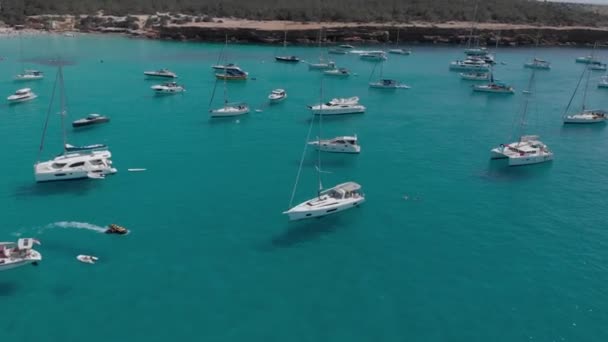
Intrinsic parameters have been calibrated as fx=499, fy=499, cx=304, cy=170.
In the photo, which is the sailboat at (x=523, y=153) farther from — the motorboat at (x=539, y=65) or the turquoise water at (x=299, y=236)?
the motorboat at (x=539, y=65)

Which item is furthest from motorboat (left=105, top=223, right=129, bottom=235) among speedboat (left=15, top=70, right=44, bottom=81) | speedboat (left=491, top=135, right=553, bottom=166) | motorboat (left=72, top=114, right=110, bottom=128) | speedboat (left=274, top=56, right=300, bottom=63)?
speedboat (left=274, top=56, right=300, bottom=63)

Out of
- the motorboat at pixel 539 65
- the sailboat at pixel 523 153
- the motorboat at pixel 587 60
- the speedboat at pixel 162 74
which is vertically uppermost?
the motorboat at pixel 587 60

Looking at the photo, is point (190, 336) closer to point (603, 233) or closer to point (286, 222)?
point (286, 222)

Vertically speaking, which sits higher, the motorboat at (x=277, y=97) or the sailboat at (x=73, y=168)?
the motorboat at (x=277, y=97)

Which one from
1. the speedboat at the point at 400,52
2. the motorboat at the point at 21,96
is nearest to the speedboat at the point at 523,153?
the motorboat at the point at 21,96

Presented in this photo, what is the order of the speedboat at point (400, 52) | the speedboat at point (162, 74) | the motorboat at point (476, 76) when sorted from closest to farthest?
the speedboat at point (162, 74), the motorboat at point (476, 76), the speedboat at point (400, 52)

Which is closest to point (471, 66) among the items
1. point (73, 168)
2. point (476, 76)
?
point (476, 76)
